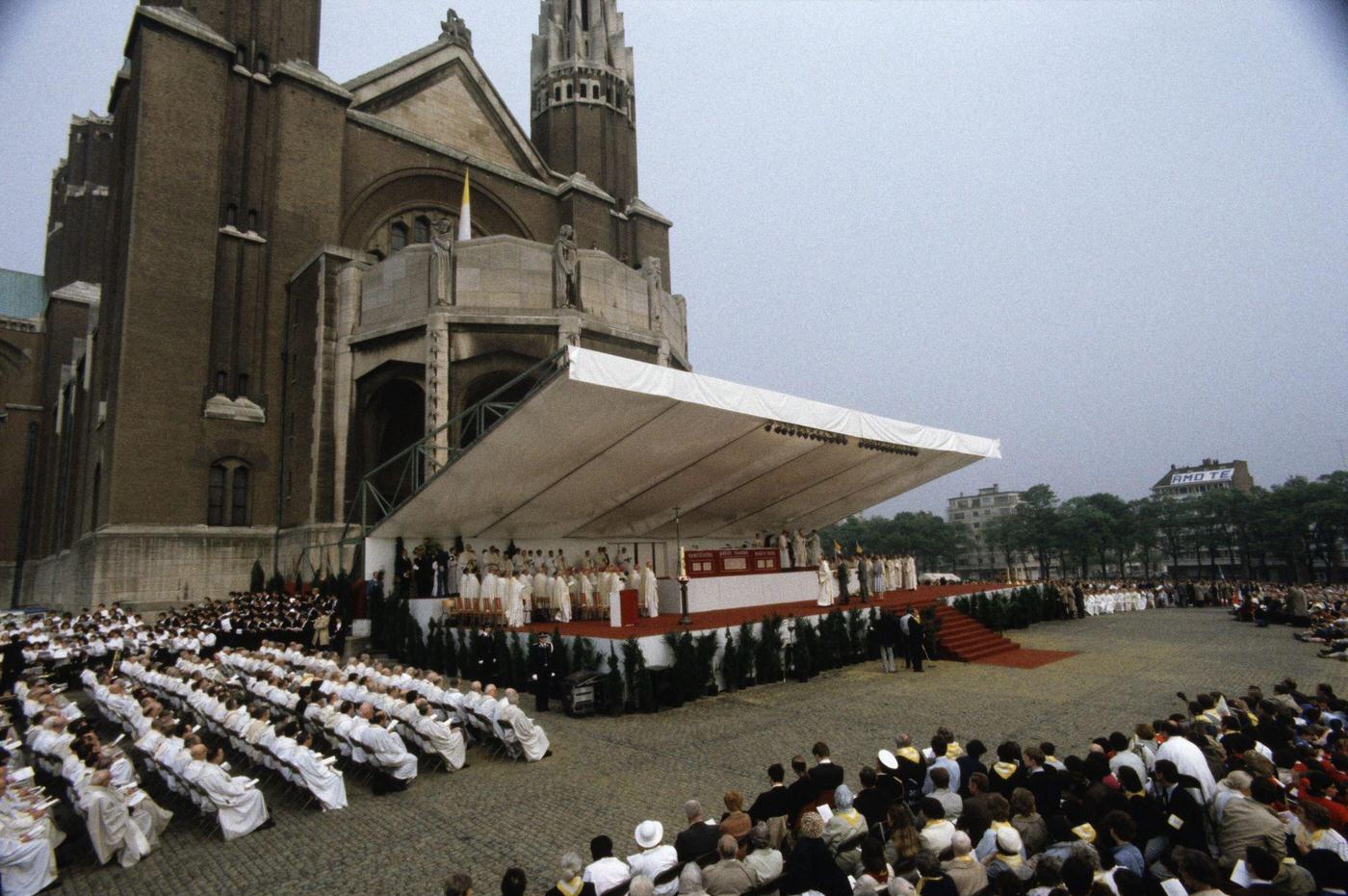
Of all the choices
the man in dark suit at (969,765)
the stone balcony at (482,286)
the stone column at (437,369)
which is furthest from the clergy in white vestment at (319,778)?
the stone balcony at (482,286)

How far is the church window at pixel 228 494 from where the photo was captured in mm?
26006

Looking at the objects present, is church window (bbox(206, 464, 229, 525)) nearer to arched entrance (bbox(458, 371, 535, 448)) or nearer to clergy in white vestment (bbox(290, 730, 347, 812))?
arched entrance (bbox(458, 371, 535, 448))

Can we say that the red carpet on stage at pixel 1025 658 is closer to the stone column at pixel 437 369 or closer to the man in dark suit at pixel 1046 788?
the man in dark suit at pixel 1046 788

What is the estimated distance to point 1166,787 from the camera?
6035 mm

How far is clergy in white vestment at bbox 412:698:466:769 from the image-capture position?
31.6ft

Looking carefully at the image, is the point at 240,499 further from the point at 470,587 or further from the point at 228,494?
the point at 470,587

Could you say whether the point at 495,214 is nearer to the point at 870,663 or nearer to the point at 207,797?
the point at 870,663

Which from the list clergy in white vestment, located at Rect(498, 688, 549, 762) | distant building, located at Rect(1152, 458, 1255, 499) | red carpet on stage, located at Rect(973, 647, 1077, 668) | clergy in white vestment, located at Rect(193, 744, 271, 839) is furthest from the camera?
distant building, located at Rect(1152, 458, 1255, 499)

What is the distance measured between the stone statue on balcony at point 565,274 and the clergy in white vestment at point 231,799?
19.3 metres

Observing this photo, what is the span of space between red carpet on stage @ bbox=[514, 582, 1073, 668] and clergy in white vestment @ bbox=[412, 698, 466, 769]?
403 centimetres

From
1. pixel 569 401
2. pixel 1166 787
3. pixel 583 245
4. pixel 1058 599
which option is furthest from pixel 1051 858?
pixel 583 245

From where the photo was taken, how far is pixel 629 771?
9305 millimetres

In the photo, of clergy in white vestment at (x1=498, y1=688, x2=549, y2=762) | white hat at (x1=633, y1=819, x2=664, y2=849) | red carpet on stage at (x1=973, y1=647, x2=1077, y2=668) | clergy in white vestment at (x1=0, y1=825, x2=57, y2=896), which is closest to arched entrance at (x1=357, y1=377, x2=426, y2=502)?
clergy in white vestment at (x1=498, y1=688, x2=549, y2=762)

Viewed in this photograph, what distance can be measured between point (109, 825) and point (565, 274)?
20878mm
